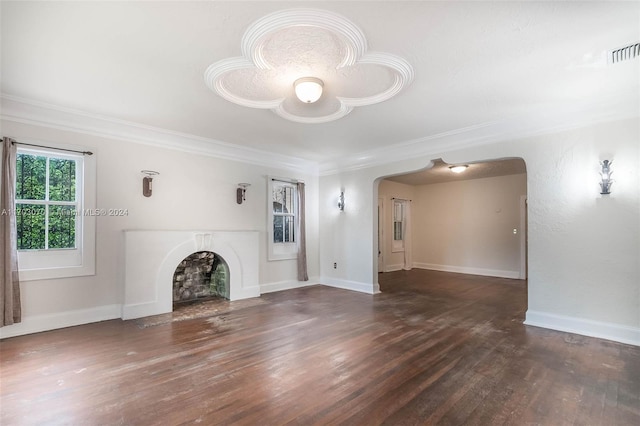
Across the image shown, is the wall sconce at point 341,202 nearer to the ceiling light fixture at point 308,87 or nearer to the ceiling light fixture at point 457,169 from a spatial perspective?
the ceiling light fixture at point 457,169

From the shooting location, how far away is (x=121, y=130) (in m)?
4.25

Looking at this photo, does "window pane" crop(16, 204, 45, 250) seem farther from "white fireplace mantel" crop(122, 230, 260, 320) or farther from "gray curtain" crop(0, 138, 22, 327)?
"white fireplace mantel" crop(122, 230, 260, 320)

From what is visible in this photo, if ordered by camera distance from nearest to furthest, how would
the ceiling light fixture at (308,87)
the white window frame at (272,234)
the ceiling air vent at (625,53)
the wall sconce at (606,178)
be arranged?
1. the ceiling air vent at (625,53)
2. the ceiling light fixture at (308,87)
3. the wall sconce at (606,178)
4. the white window frame at (272,234)

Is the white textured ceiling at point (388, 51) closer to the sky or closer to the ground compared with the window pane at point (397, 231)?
closer to the sky

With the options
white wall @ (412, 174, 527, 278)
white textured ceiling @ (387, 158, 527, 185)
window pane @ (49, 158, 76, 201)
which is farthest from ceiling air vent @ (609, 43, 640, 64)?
window pane @ (49, 158, 76, 201)

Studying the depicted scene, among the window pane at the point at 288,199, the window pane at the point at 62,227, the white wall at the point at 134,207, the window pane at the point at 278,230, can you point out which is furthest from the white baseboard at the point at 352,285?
the window pane at the point at 62,227

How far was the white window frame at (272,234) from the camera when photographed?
19.6 ft

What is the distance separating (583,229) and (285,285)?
4.79 m

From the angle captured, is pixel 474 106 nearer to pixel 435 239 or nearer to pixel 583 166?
pixel 583 166

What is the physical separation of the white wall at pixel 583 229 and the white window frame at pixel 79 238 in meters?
5.47

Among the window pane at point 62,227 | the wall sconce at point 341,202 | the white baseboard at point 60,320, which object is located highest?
the wall sconce at point 341,202

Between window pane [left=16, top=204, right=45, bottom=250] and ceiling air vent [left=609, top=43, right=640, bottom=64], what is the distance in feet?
20.2

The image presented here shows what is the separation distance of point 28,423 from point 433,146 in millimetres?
5389

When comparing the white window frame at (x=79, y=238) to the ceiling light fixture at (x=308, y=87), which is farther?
the white window frame at (x=79, y=238)
